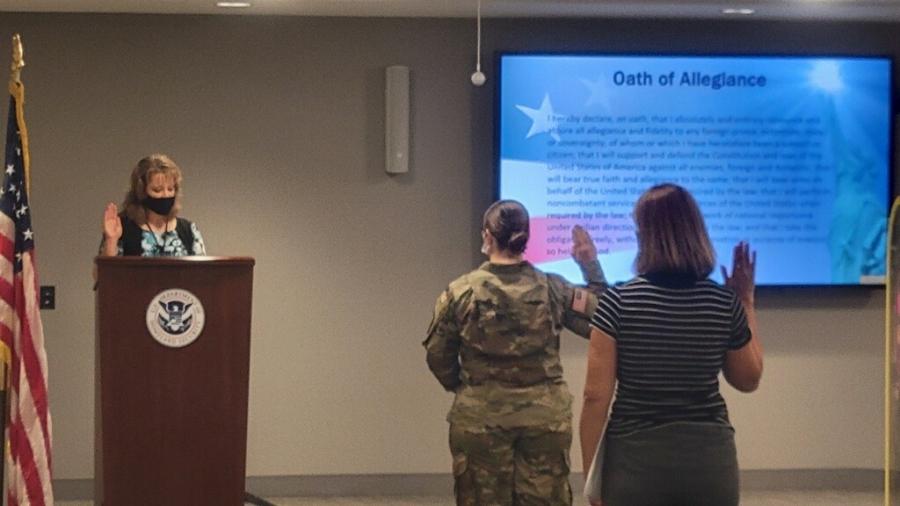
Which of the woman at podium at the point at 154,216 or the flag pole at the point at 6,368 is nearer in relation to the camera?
the flag pole at the point at 6,368

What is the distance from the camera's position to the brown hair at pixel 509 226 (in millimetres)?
4137

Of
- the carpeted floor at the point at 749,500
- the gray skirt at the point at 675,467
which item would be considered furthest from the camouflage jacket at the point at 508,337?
the carpeted floor at the point at 749,500

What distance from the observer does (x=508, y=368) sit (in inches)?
163

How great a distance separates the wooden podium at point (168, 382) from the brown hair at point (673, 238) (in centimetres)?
144

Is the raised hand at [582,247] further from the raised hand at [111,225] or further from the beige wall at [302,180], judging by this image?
the beige wall at [302,180]

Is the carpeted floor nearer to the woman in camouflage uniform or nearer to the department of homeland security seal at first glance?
the woman in camouflage uniform

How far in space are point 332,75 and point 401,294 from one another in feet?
3.82

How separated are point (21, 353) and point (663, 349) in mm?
2249

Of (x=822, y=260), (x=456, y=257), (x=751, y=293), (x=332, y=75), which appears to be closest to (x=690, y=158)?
(x=822, y=260)

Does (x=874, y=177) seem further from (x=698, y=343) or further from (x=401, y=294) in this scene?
(x=698, y=343)

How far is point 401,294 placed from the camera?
6.43 metres

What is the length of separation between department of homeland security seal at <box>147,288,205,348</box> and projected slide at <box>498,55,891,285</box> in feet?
8.51

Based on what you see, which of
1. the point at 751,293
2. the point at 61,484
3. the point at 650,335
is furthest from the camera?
the point at 61,484

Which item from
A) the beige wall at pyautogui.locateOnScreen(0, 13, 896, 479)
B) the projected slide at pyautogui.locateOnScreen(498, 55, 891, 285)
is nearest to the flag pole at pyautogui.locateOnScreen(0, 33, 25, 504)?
the beige wall at pyautogui.locateOnScreen(0, 13, 896, 479)
